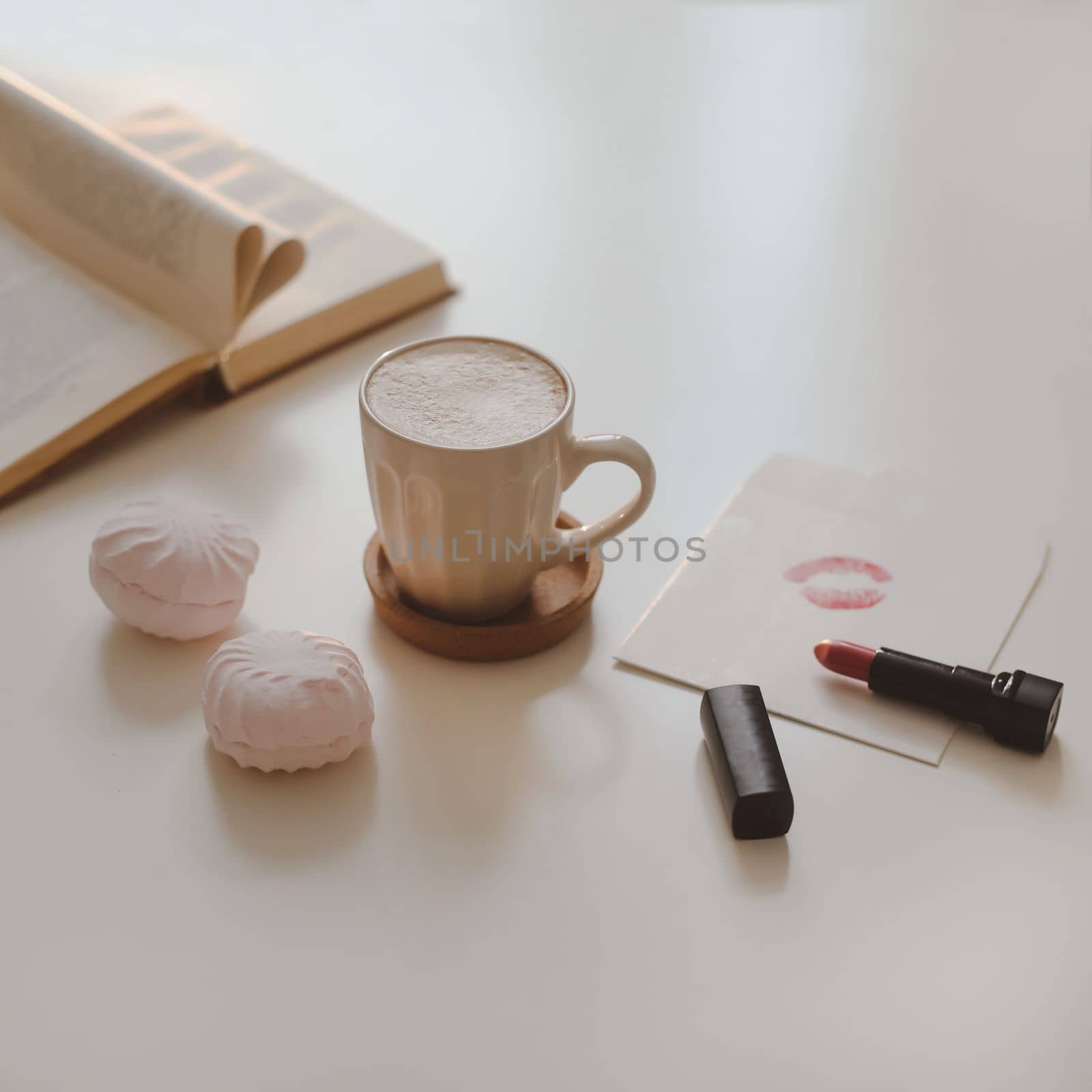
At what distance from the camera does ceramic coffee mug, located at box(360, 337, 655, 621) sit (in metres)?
0.59

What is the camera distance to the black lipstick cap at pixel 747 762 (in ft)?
1.82

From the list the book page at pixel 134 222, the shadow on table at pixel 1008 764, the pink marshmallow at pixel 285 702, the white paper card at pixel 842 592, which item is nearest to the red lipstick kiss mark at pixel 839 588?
Result: the white paper card at pixel 842 592

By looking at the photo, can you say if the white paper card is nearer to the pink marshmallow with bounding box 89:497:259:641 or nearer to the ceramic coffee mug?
the ceramic coffee mug

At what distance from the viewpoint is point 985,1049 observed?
0.49m

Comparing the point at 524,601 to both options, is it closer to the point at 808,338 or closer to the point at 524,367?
the point at 524,367

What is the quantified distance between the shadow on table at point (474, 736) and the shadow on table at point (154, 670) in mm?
92

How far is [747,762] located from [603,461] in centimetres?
18

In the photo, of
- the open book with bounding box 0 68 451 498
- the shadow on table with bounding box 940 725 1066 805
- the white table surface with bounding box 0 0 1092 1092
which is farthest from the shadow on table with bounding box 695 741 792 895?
the open book with bounding box 0 68 451 498

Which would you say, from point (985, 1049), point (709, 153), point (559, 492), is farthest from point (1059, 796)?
point (709, 153)

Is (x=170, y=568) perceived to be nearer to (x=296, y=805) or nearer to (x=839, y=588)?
(x=296, y=805)

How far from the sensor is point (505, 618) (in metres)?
0.67

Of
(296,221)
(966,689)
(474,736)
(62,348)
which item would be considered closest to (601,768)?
(474,736)

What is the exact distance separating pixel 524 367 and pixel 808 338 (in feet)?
1.24

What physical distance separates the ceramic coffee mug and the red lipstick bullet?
14cm
